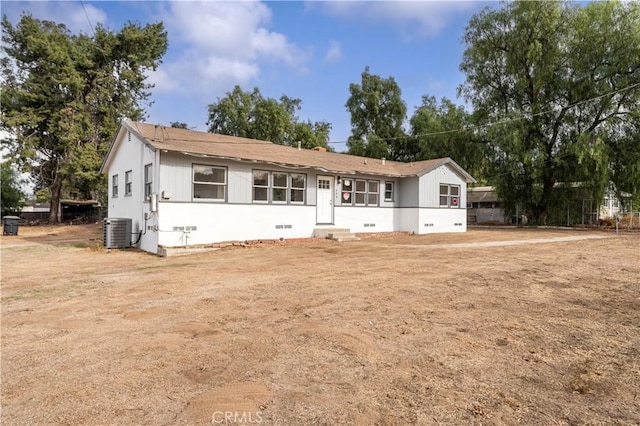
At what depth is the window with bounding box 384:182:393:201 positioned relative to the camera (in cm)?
1964

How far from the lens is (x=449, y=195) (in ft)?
69.6

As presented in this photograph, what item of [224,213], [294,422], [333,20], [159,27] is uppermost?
[159,27]

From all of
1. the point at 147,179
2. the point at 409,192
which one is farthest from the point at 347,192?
the point at 147,179

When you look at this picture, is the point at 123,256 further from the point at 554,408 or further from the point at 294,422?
the point at 554,408

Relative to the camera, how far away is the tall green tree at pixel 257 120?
37656mm

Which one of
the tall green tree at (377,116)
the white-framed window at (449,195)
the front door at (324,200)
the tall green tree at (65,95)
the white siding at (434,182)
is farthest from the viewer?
the tall green tree at (377,116)

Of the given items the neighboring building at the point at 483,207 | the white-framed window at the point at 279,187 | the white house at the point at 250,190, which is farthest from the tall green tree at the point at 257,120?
the white-framed window at the point at 279,187

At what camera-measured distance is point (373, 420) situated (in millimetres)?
2637

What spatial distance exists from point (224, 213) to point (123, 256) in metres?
3.55

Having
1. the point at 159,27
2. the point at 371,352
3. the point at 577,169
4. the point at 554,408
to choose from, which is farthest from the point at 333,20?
the point at 159,27

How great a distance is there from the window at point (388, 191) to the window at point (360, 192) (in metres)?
0.56

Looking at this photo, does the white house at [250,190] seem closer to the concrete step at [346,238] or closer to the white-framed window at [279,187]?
the white-framed window at [279,187]
